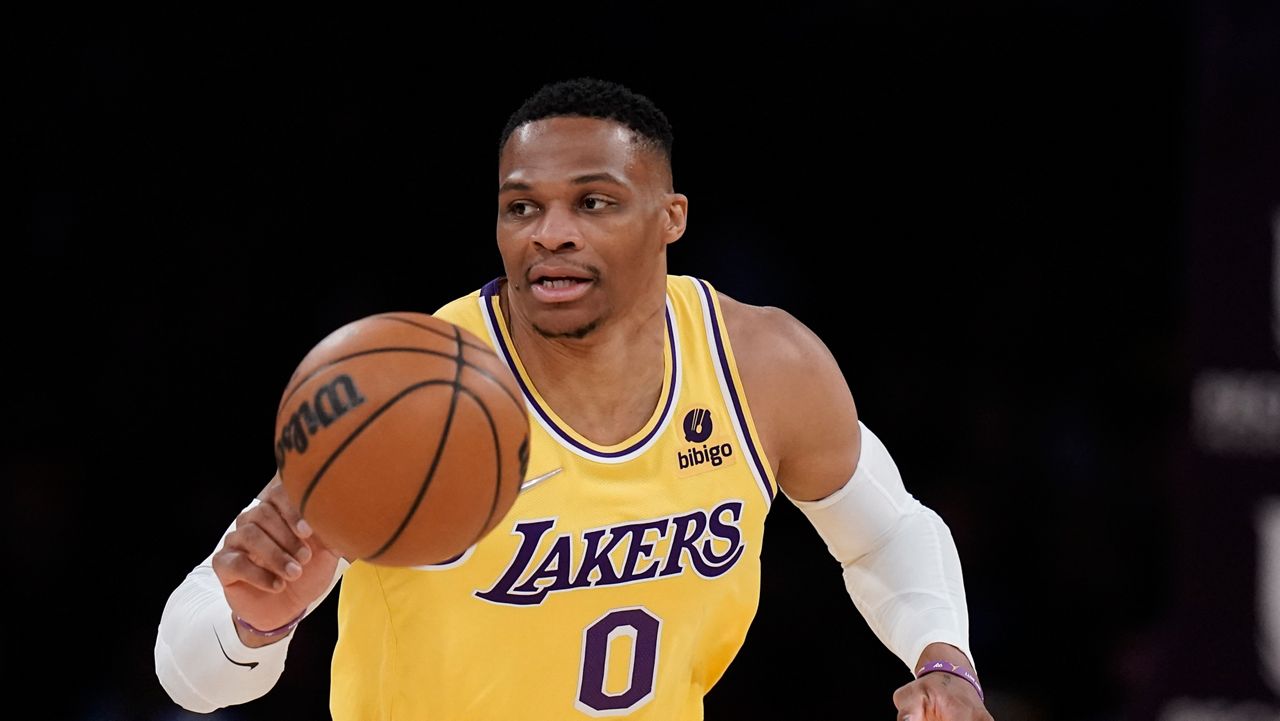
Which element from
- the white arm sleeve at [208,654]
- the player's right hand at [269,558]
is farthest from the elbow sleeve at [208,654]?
the player's right hand at [269,558]

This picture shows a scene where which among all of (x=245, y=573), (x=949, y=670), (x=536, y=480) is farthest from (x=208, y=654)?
(x=949, y=670)

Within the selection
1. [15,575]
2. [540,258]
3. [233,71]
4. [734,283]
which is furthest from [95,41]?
[540,258]

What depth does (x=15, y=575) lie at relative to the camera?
599 cm

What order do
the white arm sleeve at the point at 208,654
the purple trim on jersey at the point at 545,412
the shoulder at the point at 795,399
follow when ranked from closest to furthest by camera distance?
1. the white arm sleeve at the point at 208,654
2. the purple trim on jersey at the point at 545,412
3. the shoulder at the point at 795,399

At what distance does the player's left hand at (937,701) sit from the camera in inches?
113

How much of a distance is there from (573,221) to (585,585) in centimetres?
69

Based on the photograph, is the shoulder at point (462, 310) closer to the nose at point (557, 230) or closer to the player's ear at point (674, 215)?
the nose at point (557, 230)

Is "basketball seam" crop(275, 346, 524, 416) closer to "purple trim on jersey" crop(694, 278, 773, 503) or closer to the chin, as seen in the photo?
the chin

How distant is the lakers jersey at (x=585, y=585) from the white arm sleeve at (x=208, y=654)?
0.20 m

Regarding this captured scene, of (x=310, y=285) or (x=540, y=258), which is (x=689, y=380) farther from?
(x=310, y=285)

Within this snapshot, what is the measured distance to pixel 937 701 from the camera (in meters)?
2.91

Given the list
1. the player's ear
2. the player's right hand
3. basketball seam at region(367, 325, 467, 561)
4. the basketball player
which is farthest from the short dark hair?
the player's right hand

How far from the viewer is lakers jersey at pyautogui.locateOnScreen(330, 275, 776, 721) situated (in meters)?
2.86

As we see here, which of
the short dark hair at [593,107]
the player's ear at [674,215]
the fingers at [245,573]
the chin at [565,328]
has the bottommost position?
the fingers at [245,573]
